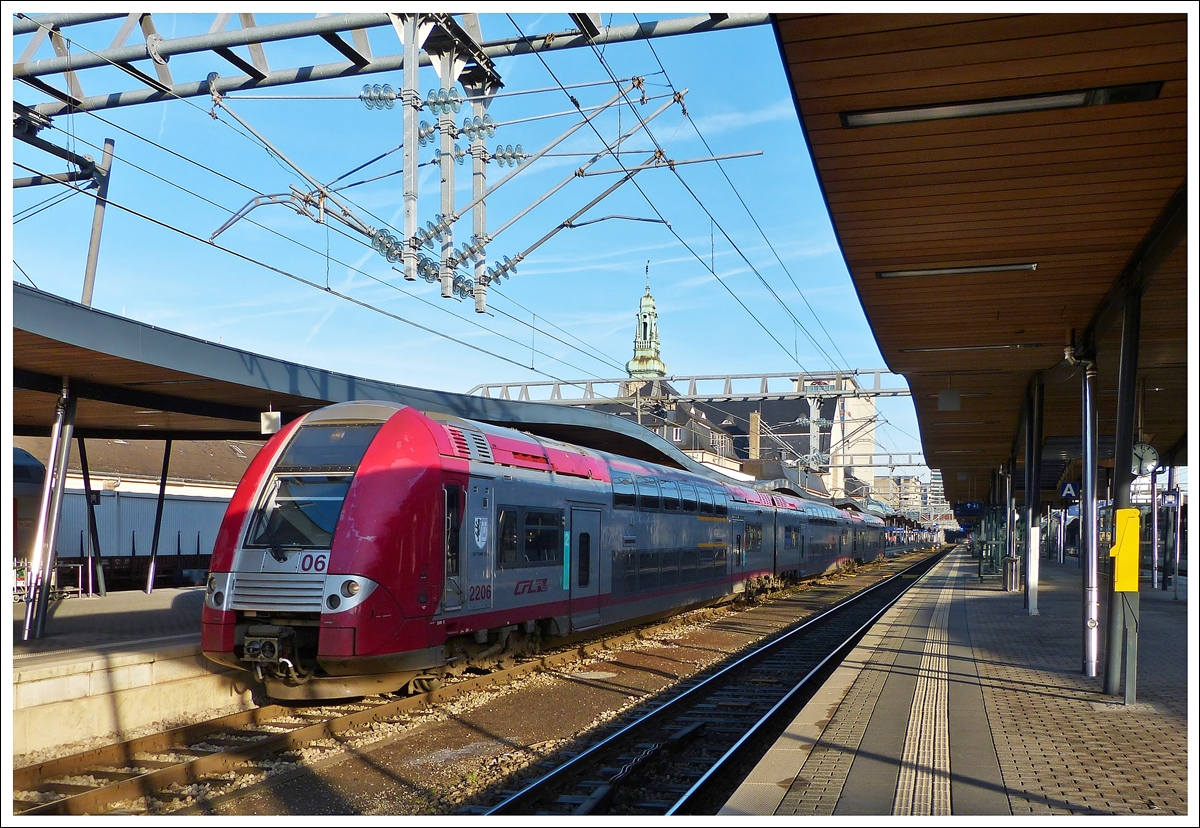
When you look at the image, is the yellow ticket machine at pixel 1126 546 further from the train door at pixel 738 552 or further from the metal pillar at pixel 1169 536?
the metal pillar at pixel 1169 536

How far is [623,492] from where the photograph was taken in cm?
1556

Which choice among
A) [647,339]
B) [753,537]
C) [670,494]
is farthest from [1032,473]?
[647,339]

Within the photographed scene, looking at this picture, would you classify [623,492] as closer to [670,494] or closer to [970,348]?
[670,494]

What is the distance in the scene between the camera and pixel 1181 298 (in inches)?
463

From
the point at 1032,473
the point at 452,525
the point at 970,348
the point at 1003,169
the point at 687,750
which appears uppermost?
the point at 1003,169

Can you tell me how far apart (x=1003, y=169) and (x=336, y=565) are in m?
6.85

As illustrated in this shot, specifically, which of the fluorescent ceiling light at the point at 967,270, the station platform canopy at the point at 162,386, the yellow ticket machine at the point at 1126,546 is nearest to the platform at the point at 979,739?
the yellow ticket machine at the point at 1126,546

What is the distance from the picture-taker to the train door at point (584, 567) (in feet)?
44.7

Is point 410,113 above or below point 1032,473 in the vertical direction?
above

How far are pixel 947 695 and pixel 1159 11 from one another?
23.6ft

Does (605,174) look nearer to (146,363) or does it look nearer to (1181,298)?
(146,363)

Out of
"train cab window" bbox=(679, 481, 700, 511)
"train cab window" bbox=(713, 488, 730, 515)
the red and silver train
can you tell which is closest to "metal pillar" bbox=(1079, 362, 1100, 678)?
the red and silver train

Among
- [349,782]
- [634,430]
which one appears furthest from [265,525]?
[634,430]

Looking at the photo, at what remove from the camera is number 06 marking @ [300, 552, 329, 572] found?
9.68 metres
